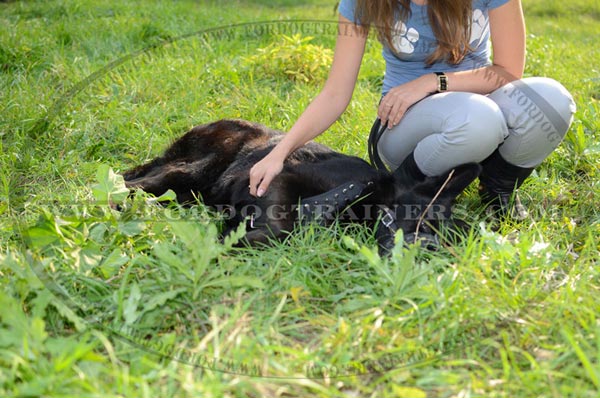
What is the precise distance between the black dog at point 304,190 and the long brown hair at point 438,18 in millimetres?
604

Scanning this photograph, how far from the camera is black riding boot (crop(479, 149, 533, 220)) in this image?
111 inches

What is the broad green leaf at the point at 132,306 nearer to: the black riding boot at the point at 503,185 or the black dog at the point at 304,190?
the black dog at the point at 304,190

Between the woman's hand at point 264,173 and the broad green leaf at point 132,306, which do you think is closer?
the broad green leaf at point 132,306

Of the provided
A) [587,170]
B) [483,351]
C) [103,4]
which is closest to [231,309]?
[483,351]

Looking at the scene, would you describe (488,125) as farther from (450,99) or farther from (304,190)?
(304,190)

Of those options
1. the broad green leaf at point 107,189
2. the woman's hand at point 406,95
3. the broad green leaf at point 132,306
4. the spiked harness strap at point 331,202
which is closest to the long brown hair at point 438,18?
the woman's hand at point 406,95

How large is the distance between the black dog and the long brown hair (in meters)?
0.60

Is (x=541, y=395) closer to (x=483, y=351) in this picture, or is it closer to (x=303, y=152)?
(x=483, y=351)

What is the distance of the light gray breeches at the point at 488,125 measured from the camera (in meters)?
2.55

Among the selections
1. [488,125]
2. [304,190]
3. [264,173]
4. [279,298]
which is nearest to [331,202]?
[304,190]

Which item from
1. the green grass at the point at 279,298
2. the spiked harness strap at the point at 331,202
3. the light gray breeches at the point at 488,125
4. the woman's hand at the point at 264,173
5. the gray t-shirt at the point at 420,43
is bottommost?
the green grass at the point at 279,298

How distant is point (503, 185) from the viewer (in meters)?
2.85

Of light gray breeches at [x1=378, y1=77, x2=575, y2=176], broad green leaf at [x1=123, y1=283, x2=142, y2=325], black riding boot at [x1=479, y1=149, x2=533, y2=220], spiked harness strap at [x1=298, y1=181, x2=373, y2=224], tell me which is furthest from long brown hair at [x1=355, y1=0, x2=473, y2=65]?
broad green leaf at [x1=123, y1=283, x2=142, y2=325]

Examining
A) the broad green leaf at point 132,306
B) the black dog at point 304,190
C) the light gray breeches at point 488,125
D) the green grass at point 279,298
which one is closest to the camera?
the green grass at point 279,298
